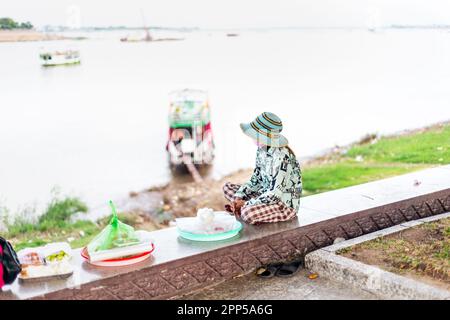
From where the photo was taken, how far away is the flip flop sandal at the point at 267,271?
11.5 ft

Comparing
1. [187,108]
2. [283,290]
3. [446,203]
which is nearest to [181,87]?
[187,108]

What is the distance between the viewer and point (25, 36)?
297 inches

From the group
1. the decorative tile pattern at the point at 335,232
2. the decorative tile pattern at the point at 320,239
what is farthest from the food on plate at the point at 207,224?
the decorative tile pattern at the point at 335,232

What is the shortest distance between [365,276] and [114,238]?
137 cm

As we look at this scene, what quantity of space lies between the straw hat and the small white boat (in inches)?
215

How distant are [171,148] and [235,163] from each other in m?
1.15

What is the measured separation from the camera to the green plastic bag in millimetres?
3195

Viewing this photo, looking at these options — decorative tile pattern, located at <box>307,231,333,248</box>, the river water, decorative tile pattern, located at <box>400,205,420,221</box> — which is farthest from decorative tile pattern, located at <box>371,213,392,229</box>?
the river water

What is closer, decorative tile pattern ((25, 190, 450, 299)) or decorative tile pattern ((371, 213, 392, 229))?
decorative tile pattern ((25, 190, 450, 299))

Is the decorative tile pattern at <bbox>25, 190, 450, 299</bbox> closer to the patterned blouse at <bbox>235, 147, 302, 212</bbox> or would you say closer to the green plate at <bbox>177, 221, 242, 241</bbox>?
the green plate at <bbox>177, 221, 242, 241</bbox>

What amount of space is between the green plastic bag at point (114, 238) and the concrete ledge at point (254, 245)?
0.12 m

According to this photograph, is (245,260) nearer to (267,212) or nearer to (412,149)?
(267,212)

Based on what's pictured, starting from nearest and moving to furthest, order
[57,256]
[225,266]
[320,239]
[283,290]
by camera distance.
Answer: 1. [57,256]
2. [283,290]
3. [225,266]
4. [320,239]
